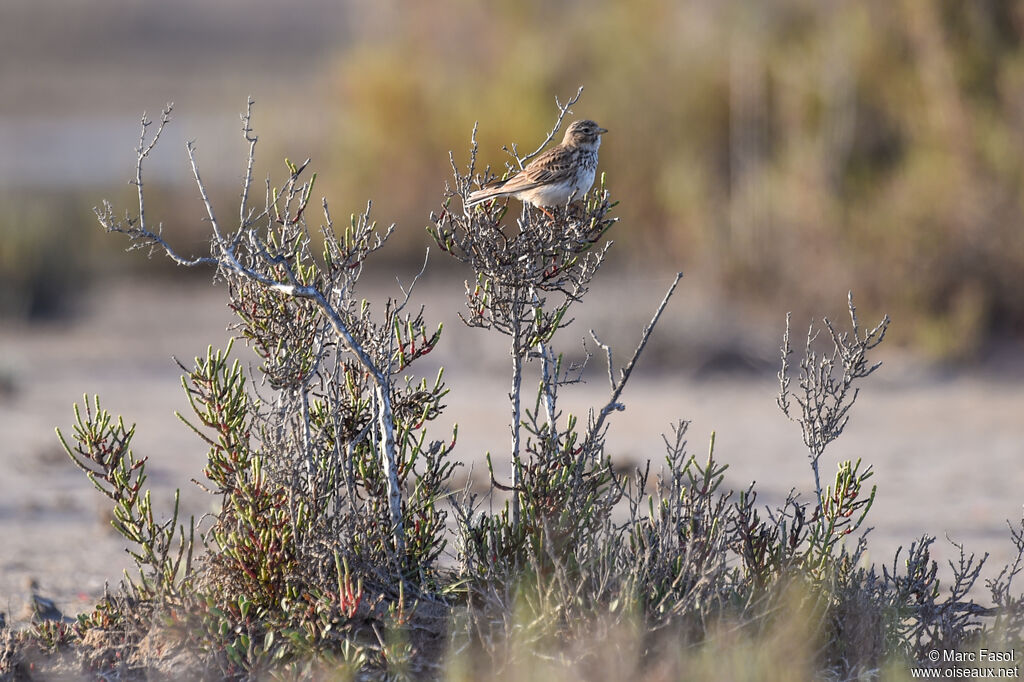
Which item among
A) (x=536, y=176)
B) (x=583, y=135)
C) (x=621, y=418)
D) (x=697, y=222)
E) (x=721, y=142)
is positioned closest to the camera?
(x=536, y=176)

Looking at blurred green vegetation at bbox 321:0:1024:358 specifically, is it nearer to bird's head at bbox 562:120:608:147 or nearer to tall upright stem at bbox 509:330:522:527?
bird's head at bbox 562:120:608:147

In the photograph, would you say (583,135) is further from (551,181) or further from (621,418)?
(621,418)

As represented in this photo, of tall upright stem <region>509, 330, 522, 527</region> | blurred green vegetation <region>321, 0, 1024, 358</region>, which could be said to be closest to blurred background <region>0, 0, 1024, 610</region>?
blurred green vegetation <region>321, 0, 1024, 358</region>

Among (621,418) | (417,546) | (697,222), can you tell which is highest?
(697,222)

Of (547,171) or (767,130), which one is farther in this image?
(767,130)

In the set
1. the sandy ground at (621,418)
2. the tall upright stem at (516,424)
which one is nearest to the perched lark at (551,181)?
the tall upright stem at (516,424)

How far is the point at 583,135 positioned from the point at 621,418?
4.85 meters

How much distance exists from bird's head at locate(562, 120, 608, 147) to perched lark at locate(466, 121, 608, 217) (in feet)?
0.15

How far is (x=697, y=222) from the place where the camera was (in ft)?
42.6

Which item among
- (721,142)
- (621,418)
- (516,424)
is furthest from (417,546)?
(721,142)

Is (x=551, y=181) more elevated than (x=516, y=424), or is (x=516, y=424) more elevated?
(x=551, y=181)

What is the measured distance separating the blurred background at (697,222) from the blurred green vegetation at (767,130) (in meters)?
0.03

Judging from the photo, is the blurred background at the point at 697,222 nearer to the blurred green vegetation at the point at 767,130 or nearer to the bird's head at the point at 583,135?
the blurred green vegetation at the point at 767,130

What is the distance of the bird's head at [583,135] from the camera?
5023mm
